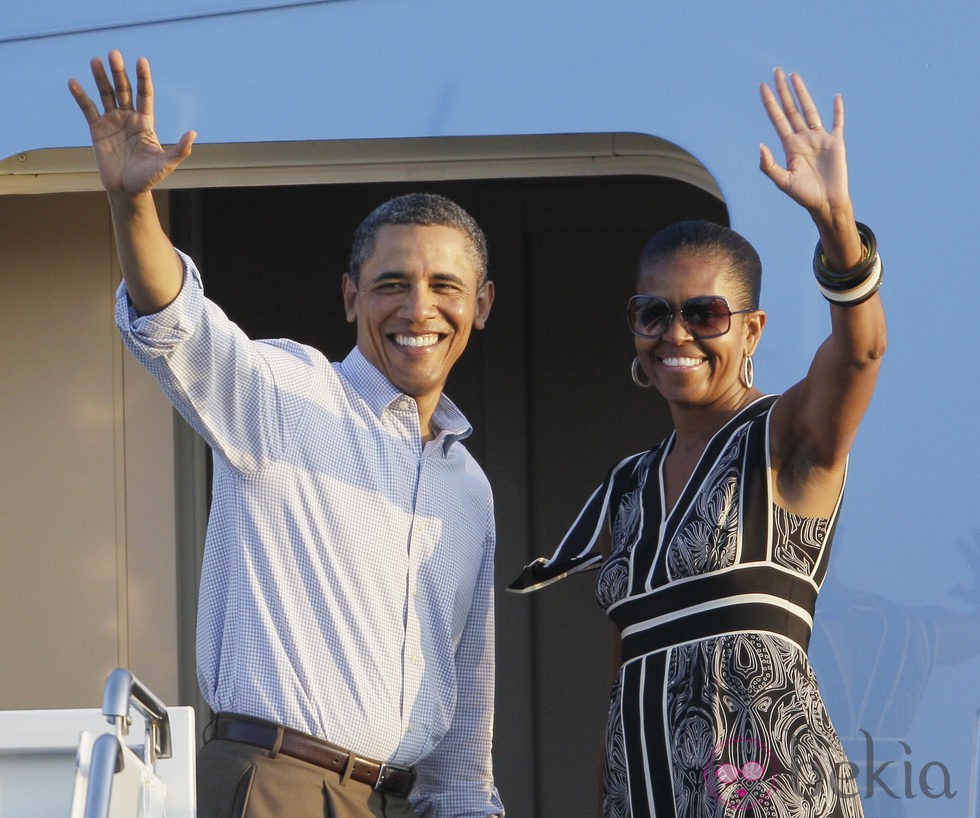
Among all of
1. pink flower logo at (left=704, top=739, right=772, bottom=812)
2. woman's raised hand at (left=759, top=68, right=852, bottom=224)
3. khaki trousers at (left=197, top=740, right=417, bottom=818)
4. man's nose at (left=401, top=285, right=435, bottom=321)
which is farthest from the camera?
man's nose at (left=401, top=285, right=435, bottom=321)

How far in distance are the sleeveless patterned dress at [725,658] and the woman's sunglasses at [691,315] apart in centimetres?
14

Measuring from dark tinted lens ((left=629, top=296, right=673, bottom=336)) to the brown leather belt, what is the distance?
0.80m

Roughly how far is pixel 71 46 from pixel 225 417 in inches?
39.0

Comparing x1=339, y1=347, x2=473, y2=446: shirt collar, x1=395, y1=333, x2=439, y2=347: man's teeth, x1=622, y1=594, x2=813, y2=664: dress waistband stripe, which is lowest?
x1=622, y1=594, x2=813, y2=664: dress waistband stripe

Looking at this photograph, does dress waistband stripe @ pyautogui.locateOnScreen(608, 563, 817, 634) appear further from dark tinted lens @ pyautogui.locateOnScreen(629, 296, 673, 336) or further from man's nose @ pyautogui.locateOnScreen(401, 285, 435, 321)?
man's nose @ pyautogui.locateOnScreen(401, 285, 435, 321)

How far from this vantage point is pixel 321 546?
226cm

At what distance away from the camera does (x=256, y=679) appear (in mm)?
2189

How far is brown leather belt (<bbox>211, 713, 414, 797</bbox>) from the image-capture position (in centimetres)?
217

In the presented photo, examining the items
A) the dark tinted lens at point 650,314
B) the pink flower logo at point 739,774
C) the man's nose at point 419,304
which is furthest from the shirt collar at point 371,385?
the pink flower logo at point 739,774

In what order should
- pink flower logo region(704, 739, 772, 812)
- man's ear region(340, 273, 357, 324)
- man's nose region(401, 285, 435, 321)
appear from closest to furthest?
pink flower logo region(704, 739, 772, 812), man's nose region(401, 285, 435, 321), man's ear region(340, 273, 357, 324)

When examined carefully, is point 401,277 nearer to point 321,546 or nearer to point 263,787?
point 321,546

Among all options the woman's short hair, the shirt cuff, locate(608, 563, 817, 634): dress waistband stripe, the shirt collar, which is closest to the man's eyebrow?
the shirt collar

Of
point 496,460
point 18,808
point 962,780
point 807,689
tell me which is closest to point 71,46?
point 18,808

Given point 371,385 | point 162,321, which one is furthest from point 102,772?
point 371,385
